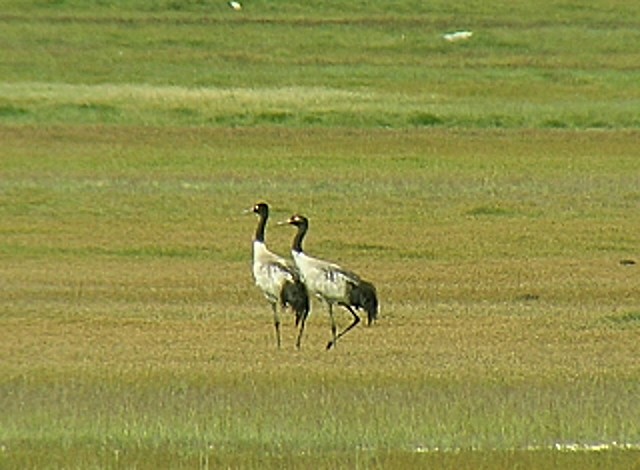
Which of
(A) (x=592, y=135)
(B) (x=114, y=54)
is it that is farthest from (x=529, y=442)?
(B) (x=114, y=54)

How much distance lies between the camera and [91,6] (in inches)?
1868

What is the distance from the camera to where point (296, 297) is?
13203 millimetres

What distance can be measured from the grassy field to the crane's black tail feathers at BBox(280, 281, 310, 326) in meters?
0.31

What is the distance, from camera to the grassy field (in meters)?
9.94

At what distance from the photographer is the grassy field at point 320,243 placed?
32.6 ft

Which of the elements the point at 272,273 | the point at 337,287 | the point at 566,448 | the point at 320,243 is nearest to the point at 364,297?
the point at 337,287

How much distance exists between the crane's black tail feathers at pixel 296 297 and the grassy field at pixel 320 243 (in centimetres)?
31

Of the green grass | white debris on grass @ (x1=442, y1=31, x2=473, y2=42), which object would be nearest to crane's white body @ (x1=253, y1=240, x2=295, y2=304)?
the green grass

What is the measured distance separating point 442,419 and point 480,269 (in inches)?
280

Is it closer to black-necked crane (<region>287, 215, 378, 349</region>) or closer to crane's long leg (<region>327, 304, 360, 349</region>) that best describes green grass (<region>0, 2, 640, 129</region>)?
crane's long leg (<region>327, 304, 360, 349</region>)

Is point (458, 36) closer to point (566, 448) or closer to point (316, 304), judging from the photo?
point (316, 304)

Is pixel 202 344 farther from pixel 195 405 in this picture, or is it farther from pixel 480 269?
pixel 480 269

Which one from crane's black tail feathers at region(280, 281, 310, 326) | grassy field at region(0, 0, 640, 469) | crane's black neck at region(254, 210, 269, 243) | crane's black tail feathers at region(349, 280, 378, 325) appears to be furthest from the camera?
crane's black neck at region(254, 210, 269, 243)

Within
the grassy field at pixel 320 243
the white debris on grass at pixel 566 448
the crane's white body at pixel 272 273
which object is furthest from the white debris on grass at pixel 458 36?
Answer: the white debris on grass at pixel 566 448
